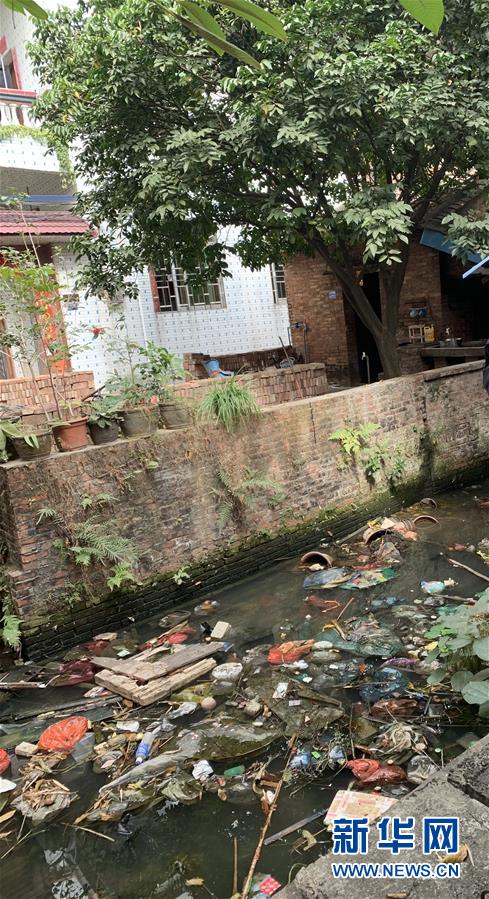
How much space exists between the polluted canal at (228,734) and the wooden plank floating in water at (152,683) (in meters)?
0.01

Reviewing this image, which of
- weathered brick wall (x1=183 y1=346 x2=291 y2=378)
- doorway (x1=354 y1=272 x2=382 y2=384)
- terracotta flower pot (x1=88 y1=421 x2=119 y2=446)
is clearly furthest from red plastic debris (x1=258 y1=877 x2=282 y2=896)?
doorway (x1=354 y1=272 x2=382 y2=384)

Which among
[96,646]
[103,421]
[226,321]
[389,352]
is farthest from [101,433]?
[226,321]

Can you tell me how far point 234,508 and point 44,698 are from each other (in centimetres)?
289

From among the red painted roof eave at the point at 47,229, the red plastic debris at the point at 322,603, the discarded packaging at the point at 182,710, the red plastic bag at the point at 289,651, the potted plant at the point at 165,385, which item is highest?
the red painted roof eave at the point at 47,229

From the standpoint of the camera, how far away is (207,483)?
6957 millimetres

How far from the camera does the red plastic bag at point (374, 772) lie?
3.63 meters

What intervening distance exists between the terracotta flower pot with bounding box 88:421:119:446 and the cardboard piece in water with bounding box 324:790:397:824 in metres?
3.96

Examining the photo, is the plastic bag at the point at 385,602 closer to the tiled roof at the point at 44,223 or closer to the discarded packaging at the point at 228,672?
the discarded packaging at the point at 228,672

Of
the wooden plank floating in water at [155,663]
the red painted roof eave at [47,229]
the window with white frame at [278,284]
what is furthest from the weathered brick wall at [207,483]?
the window with white frame at [278,284]

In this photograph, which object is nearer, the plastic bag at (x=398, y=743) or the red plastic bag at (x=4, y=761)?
the plastic bag at (x=398, y=743)

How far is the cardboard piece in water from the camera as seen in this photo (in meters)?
3.31

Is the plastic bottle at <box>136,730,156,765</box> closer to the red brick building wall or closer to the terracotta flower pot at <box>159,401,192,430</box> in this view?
the terracotta flower pot at <box>159,401,192,430</box>

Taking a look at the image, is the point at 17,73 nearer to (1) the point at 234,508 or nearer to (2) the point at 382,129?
(2) the point at 382,129

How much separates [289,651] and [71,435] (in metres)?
2.86
